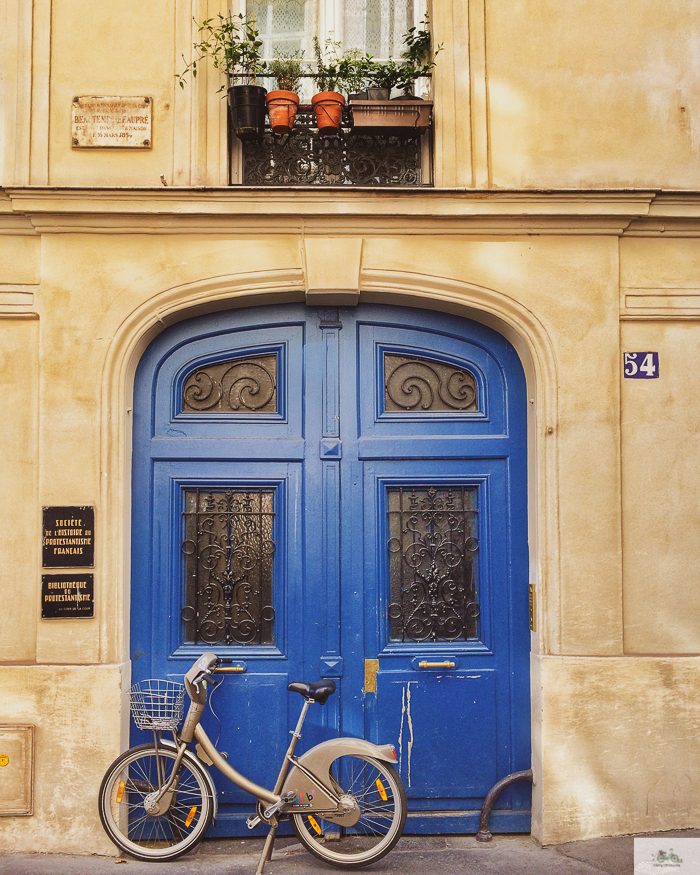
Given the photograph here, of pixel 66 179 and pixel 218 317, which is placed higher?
pixel 66 179

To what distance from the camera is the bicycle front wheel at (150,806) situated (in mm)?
4328

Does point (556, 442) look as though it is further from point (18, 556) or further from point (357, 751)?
point (18, 556)

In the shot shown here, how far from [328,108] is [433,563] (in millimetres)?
2900

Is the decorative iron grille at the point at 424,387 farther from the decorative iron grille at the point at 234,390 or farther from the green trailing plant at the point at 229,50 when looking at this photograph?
the green trailing plant at the point at 229,50

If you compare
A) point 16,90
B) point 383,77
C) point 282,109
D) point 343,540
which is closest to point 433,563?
point 343,540

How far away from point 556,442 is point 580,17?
2687mm

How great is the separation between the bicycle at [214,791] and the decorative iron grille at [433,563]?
0.84 m

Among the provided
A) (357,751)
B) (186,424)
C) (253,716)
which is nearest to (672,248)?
(186,424)

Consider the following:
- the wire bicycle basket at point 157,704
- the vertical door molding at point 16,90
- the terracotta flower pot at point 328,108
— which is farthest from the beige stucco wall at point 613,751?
the vertical door molding at point 16,90

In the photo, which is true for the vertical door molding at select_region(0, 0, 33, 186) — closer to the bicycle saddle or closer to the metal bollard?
the bicycle saddle

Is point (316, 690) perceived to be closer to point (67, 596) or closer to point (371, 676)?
point (371, 676)

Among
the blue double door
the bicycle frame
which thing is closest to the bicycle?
the bicycle frame

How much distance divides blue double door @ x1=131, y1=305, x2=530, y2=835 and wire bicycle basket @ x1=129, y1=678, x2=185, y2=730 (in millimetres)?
101

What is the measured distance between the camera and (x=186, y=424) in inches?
197
